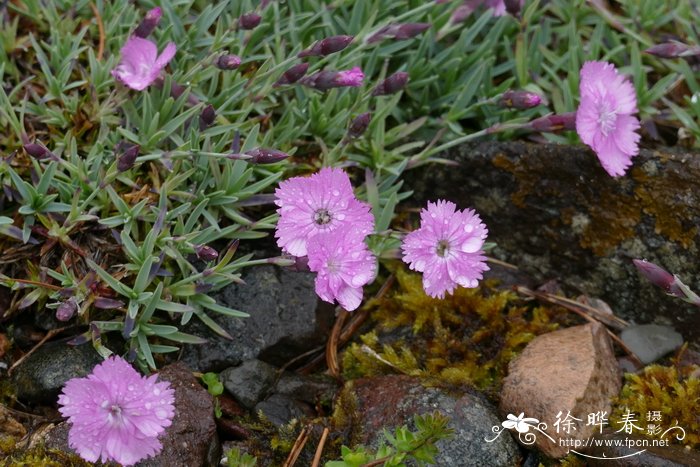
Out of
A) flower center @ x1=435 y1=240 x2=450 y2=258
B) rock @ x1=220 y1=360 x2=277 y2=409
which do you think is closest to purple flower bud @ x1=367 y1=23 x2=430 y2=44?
flower center @ x1=435 y1=240 x2=450 y2=258

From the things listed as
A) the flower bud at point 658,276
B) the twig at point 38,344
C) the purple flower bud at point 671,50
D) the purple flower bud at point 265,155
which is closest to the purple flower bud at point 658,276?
the flower bud at point 658,276

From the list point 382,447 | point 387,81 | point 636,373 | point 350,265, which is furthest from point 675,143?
point 382,447

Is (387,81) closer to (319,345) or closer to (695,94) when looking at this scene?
(319,345)

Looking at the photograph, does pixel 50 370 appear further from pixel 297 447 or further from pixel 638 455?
pixel 638 455

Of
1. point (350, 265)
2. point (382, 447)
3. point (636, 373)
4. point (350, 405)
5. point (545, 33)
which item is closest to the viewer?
point (382, 447)

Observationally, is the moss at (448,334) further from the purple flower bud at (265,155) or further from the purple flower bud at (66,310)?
the purple flower bud at (66,310)
